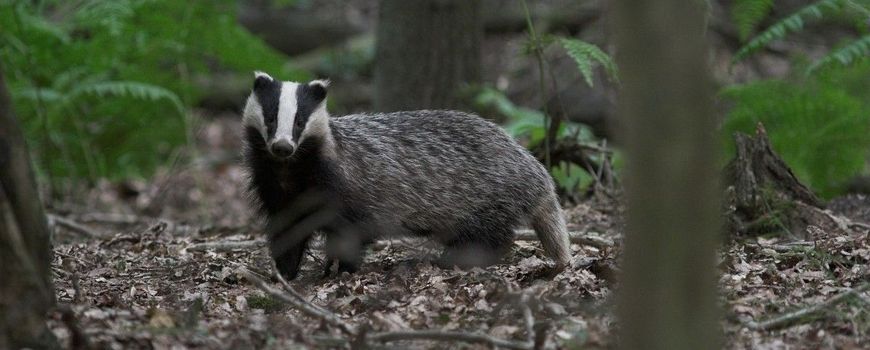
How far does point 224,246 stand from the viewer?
722cm

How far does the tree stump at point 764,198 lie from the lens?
23.1ft

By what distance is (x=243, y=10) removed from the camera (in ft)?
55.4

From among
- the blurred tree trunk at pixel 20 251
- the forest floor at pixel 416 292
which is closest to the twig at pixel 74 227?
the forest floor at pixel 416 292

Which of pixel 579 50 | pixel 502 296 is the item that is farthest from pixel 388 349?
pixel 579 50

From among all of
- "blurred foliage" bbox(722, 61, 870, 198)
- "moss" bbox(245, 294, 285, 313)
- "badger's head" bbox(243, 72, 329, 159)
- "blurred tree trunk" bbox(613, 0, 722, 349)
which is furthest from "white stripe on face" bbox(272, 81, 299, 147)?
"blurred foliage" bbox(722, 61, 870, 198)

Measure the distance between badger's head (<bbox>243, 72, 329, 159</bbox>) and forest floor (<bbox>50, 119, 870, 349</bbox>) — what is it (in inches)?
31.9

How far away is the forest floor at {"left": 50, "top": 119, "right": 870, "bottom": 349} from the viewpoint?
4320mm

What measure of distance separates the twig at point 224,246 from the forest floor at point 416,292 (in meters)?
0.01

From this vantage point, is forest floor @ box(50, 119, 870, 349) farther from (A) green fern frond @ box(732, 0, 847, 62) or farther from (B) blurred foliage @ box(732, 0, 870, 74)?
(A) green fern frond @ box(732, 0, 847, 62)

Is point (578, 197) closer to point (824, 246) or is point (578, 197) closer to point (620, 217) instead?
point (620, 217)

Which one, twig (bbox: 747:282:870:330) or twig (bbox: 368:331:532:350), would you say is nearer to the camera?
twig (bbox: 368:331:532:350)

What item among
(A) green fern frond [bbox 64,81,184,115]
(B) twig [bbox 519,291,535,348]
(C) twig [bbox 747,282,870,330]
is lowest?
(C) twig [bbox 747,282,870,330]

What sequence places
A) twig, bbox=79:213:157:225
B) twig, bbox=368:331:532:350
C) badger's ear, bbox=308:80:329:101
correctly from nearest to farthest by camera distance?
twig, bbox=368:331:532:350
badger's ear, bbox=308:80:329:101
twig, bbox=79:213:157:225

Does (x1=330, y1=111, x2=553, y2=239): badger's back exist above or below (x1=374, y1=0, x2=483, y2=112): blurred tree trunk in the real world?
below
